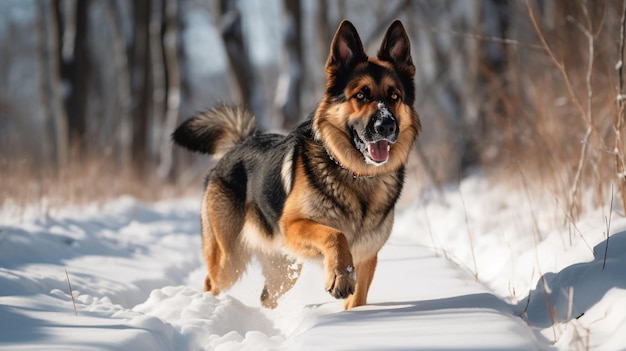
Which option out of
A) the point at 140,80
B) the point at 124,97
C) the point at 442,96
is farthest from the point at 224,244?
the point at 124,97

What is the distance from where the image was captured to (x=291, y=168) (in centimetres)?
353

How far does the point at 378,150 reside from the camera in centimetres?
335

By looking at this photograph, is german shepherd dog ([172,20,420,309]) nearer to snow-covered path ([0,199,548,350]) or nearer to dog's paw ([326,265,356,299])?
dog's paw ([326,265,356,299])

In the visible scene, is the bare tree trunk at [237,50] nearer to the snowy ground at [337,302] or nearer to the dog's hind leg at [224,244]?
the snowy ground at [337,302]

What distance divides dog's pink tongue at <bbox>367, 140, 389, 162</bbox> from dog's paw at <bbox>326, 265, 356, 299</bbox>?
751 mm

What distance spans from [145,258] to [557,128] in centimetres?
398

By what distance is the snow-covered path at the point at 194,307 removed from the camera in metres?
2.25

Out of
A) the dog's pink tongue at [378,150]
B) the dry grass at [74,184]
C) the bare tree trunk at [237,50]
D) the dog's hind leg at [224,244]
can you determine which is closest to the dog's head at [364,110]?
the dog's pink tongue at [378,150]

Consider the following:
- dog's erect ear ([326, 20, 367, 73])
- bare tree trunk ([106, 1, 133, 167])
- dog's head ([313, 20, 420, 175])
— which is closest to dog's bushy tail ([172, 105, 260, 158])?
dog's head ([313, 20, 420, 175])

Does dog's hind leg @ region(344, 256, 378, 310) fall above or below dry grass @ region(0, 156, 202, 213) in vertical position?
below

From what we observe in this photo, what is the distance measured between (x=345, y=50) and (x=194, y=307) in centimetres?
173

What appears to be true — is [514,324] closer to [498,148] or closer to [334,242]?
[334,242]

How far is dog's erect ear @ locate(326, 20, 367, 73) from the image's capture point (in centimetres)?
344

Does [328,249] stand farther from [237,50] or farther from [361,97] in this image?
[237,50]
